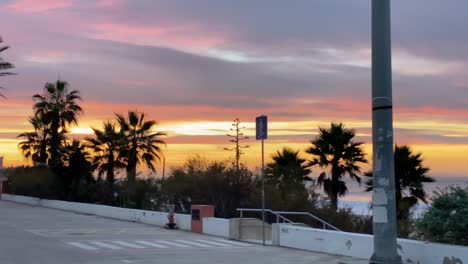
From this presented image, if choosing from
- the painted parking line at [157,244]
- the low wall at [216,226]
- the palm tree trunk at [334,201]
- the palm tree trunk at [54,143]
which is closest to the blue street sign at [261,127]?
the painted parking line at [157,244]

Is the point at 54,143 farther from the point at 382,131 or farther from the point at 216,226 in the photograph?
the point at 382,131

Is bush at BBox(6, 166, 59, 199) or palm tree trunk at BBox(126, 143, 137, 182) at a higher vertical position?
palm tree trunk at BBox(126, 143, 137, 182)

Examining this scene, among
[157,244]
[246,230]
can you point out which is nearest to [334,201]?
[246,230]

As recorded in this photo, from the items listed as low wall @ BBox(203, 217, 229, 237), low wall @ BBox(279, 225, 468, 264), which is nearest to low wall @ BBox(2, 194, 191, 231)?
low wall @ BBox(203, 217, 229, 237)

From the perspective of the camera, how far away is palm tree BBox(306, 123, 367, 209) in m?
36.7

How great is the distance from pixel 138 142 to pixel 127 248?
31.1 m

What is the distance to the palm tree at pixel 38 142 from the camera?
57.4 meters

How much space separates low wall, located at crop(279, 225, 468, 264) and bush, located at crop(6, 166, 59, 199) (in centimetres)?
3625

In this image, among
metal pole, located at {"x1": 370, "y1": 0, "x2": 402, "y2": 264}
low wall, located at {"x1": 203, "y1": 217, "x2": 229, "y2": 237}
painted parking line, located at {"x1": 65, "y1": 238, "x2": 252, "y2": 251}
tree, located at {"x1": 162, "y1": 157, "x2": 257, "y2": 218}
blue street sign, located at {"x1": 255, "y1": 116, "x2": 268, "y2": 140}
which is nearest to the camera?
metal pole, located at {"x1": 370, "y1": 0, "x2": 402, "y2": 264}

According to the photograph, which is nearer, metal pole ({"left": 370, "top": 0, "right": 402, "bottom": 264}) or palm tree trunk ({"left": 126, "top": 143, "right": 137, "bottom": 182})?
metal pole ({"left": 370, "top": 0, "right": 402, "bottom": 264})

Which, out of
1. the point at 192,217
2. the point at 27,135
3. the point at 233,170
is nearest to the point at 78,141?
the point at 27,135

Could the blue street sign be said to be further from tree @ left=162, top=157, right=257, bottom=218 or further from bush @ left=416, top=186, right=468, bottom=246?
tree @ left=162, top=157, right=257, bottom=218

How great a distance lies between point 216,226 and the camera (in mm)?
22859

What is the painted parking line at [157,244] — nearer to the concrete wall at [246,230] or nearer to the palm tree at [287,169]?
the concrete wall at [246,230]
